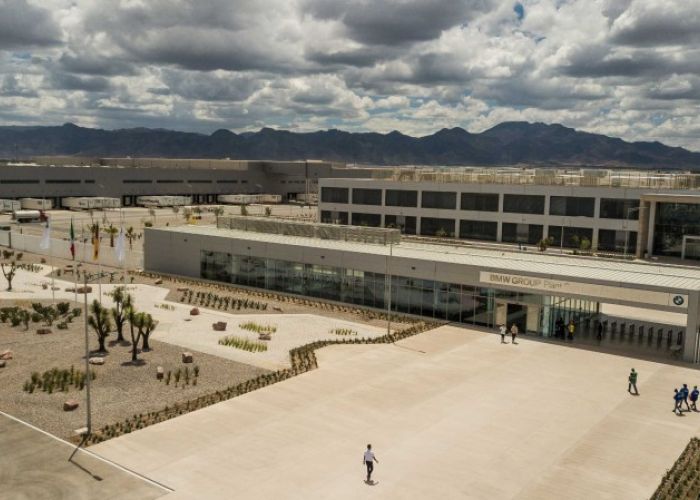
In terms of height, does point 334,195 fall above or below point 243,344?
above

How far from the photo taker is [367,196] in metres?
111

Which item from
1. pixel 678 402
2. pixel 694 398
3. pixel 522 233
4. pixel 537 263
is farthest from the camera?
pixel 522 233

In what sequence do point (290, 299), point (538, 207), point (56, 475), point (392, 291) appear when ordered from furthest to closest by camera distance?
point (538, 207) → point (290, 299) → point (392, 291) → point (56, 475)

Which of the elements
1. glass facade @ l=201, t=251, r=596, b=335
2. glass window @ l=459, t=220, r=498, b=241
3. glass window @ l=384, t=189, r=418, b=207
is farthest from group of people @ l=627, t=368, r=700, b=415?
glass window @ l=384, t=189, r=418, b=207

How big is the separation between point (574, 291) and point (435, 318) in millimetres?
11411

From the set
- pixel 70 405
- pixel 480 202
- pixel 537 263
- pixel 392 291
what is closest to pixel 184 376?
pixel 70 405

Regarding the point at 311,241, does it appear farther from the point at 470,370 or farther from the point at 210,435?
the point at 210,435

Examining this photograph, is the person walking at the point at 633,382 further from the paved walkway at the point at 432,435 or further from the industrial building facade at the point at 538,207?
the industrial building facade at the point at 538,207

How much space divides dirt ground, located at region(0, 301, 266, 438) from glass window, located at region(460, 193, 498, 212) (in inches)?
2546

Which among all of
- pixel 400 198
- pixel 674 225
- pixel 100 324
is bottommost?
pixel 100 324

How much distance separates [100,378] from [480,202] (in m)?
72.2

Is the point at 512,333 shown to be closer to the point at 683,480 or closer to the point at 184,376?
the point at 683,480

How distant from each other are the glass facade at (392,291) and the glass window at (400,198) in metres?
46.0

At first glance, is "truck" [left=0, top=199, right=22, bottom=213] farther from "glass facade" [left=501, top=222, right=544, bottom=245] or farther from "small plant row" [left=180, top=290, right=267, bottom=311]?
"glass facade" [left=501, top=222, right=544, bottom=245]
